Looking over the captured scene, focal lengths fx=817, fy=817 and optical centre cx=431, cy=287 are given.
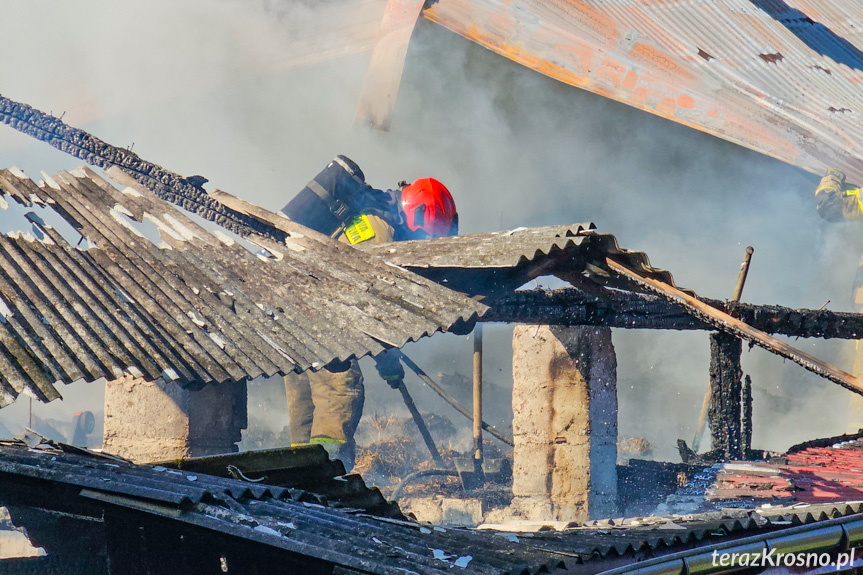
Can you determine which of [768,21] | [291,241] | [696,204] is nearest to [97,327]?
[291,241]

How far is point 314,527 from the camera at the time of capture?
121 inches

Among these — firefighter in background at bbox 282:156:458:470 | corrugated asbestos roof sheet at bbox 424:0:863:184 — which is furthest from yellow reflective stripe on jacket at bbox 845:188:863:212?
firefighter in background at bbox 282:156:458:470

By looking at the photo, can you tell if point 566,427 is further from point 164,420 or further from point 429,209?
point 164,420


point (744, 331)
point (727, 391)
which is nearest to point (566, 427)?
point (727, 391)

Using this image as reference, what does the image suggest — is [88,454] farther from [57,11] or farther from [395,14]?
[57,11]

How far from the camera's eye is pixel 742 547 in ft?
10.6

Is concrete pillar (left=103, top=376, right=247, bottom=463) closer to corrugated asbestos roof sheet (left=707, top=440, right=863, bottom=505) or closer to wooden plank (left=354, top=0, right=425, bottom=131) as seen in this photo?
corrugated asbestos roof sheet (left=707, top=440, right=863, bottom=505)

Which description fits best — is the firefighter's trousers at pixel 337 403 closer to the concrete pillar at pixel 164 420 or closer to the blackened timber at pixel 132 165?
the blackened timber at pixel 132 165

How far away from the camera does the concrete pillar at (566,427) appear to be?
24.4ft

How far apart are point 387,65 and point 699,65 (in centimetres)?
513

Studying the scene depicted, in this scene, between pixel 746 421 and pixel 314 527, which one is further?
pixel 746 421

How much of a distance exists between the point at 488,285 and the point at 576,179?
923 cm

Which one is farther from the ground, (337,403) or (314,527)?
(337,403)

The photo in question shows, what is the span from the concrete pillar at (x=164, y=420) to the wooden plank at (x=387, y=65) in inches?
320
